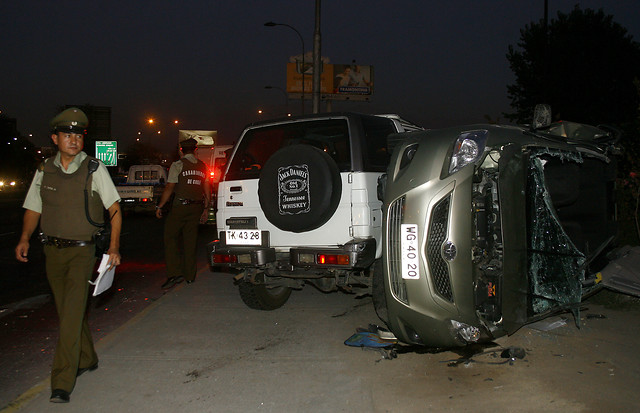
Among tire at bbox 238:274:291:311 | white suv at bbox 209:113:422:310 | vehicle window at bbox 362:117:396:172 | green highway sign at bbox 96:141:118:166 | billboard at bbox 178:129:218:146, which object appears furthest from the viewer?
green highway sign at bbox 96:141:118:166

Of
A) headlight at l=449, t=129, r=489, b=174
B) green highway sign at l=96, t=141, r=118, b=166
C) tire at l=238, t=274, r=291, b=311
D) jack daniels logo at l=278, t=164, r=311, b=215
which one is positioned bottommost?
tire at l=238, t=274, r=291, b=311

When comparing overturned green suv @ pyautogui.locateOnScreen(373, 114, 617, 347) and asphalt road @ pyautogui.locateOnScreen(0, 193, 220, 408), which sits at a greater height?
overturned green suv @ pyautogui.locateOnScreen(373, 114, 617, 347)

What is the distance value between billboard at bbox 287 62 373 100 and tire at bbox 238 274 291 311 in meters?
50.0

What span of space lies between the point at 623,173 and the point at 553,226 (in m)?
4.48

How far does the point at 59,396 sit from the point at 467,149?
3.37 meters

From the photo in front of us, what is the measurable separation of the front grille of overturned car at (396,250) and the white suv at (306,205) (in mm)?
750

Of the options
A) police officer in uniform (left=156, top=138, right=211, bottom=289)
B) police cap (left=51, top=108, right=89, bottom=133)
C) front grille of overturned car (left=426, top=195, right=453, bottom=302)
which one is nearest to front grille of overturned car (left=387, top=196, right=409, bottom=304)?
front grille of overturned car (left=426, top=195, right=453, bottom=302)

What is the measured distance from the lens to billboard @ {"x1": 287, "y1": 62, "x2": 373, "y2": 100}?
5575 cm

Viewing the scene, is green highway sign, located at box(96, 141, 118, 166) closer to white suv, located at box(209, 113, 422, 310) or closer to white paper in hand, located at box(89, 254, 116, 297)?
white suv, located at box(209, 113, 422, 310)

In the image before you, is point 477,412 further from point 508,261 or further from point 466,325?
point 508,261

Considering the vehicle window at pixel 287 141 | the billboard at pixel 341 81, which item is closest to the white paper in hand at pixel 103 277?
the vehicle window at pixel 287 141

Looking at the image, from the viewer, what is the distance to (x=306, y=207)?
5.34 m

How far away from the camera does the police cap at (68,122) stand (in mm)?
4312

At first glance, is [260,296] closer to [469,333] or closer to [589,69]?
[469,333]
